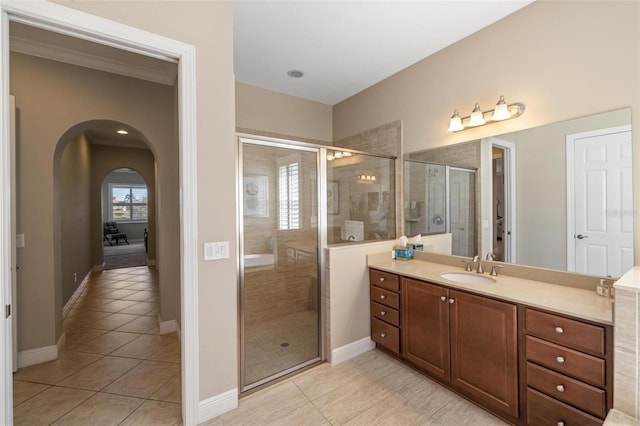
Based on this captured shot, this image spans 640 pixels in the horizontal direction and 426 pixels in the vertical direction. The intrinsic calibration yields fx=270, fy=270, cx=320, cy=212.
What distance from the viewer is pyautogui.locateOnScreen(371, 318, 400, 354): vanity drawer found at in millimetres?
2410

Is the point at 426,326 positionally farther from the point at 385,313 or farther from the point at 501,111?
the point at 501,111

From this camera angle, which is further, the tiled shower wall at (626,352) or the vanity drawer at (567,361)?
the vanity drawer at (567,361)

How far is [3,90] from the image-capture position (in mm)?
1295

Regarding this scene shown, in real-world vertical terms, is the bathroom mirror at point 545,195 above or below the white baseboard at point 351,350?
above

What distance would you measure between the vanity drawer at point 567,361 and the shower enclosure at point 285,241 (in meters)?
1.57

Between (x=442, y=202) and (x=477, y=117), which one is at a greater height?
(x=477, y=117)

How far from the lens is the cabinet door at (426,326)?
2033mm

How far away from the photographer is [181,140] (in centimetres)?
173

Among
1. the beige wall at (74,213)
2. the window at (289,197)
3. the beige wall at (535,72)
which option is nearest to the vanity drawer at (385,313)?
the window at (289,197)

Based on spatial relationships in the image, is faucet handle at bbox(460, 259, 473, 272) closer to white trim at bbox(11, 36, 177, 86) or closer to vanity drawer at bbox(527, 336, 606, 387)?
vanity drawer at bbox(527, 336, 606, 387)

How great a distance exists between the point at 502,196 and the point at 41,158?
4.04m

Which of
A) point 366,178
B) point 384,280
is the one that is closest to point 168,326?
point 384,280

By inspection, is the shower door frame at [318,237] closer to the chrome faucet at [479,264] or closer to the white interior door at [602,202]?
the chrome faucet at [479,264]

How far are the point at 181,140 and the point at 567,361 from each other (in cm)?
257
